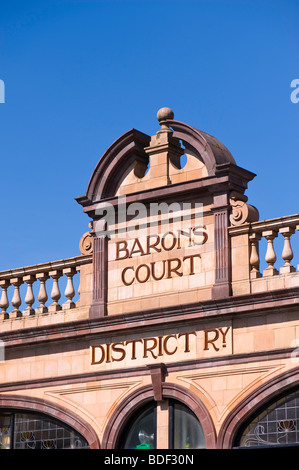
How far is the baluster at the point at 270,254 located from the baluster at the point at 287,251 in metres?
0.20

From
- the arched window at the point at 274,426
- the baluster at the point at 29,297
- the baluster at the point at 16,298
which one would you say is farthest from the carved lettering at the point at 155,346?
the baluster at the point at 16,298

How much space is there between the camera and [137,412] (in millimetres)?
23906

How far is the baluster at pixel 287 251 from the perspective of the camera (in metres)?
22.5

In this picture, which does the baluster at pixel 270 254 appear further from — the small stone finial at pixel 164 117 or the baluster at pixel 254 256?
the small stone finial at pixel 164 117

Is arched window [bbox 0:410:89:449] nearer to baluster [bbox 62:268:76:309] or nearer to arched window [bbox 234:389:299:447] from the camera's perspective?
baluster [bbox 62:268:76:309]

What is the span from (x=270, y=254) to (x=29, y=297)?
19.1 ft

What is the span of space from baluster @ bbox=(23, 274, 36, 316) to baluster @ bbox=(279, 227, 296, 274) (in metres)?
6.02

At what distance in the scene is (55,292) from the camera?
25.6 m

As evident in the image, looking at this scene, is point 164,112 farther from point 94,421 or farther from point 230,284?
point 94,421

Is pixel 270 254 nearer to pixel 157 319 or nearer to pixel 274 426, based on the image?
pixel 157 319

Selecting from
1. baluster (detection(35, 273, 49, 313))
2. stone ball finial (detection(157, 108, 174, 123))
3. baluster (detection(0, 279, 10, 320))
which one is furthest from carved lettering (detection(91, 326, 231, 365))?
stone ball finial (detection(157, 108, 174, 123))

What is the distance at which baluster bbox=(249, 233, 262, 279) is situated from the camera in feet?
75.2
